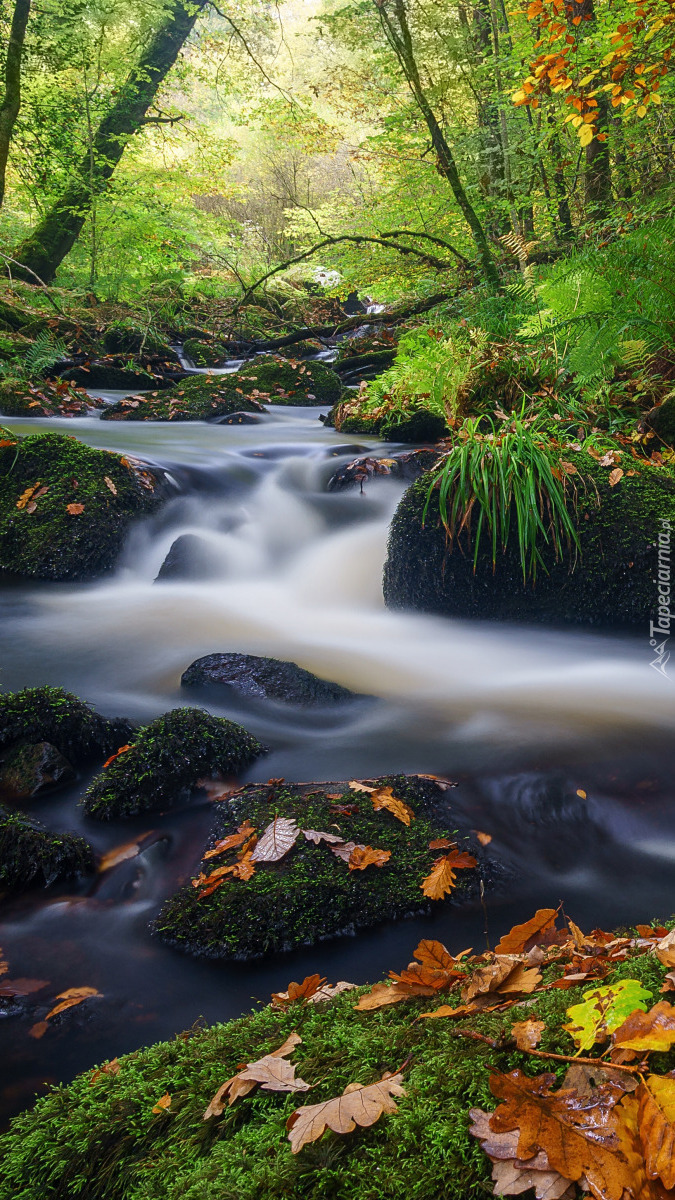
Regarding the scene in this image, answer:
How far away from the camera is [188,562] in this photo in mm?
6152

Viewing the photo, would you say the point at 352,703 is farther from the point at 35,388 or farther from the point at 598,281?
the point at 35,388

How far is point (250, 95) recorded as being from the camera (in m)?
14.5

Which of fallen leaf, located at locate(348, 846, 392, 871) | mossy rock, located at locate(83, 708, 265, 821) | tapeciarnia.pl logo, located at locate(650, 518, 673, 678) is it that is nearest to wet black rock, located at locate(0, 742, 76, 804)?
mossy rock, located at locate(83, 708, 265, 821)

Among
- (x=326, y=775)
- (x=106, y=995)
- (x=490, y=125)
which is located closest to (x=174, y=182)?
(x=490, y=125)

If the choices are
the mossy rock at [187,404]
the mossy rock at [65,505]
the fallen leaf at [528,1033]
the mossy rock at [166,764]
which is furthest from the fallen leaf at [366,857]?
the mossy rock at [187,404]

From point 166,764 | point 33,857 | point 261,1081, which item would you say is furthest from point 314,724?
point 261,1081

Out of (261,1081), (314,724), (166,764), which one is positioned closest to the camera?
(261,1081)

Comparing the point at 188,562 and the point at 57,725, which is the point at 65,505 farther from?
the point at 57,725

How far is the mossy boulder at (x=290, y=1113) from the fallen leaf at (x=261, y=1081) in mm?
14

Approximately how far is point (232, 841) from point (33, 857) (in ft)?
2.52

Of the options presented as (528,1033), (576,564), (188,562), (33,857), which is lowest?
(33,857)

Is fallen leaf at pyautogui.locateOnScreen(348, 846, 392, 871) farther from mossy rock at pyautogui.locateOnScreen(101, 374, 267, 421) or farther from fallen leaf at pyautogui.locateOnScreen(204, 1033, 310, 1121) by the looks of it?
mossy rock at pyautogui.locateOnScreen(101, 374, 267, 421)

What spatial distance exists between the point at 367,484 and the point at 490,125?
7344 millimetres

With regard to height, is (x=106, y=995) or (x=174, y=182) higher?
(x=174, y=182)
